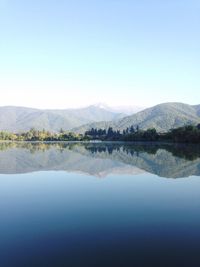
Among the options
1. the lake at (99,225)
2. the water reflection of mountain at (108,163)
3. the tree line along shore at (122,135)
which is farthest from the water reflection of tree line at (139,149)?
the lake at (99,225)

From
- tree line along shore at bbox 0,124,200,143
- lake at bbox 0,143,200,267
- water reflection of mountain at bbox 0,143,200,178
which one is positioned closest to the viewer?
lake at bbox 0,143,200,267

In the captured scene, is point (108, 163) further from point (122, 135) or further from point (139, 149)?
point (122, 135)

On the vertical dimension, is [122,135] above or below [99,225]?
above

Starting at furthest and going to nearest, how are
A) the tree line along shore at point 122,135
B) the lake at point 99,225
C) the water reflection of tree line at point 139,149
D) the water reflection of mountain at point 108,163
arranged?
the tree line along shore at point 122,135 → the water reflection of tree line at point 139,149 → the water reflection of mountain at point 108,163 → the lake at point 99,225

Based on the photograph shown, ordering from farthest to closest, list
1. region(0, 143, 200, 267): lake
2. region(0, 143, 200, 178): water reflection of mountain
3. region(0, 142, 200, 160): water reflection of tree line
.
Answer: region(0, 142, 200, 160): water reflection of tree line < region(0, 143, 200, 178): water reflection of mountain < region(0, 143, 200, 267): lake

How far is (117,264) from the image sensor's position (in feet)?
27.4

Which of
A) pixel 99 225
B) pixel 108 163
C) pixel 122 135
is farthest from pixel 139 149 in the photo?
pixel 122 135

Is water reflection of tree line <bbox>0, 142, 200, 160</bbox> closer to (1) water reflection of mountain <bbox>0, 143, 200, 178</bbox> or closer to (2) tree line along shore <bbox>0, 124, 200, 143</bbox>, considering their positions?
(1) water reflection of mountain <bbox>0, 143, 200, 178</bbox>

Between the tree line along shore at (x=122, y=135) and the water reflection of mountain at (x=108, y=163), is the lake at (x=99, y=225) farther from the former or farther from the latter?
the tree line along shore at (x=122, y=135)

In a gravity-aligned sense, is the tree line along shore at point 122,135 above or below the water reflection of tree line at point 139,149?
above

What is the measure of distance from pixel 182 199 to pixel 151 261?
961 centimetres

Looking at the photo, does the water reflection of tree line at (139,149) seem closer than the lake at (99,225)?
No

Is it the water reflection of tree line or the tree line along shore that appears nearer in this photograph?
the water reflection of tree line

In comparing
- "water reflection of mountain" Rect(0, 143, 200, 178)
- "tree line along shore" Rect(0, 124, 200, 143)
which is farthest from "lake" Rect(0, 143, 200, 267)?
"tree line along shore" Rect(0, 124, 200, 143)
